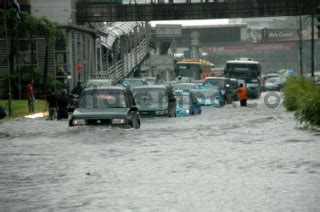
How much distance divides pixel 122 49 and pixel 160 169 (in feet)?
204

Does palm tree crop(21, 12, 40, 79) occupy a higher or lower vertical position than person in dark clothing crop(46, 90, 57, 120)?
higher

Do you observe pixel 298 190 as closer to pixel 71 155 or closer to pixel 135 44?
pixel 71 155

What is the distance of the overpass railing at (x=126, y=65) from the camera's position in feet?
262

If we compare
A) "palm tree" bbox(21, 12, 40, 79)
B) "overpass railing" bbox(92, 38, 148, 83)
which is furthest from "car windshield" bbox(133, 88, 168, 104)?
"overpass railing" bbox(92, 38, 148, 83)

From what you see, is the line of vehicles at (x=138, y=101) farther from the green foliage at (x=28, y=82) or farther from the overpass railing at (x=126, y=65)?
the overpass railing at (x=126, y=65)

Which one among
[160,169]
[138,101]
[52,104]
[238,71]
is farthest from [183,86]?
[160,169]

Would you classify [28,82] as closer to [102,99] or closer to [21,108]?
[21,108]

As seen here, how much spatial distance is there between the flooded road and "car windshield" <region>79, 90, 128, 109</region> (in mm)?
967

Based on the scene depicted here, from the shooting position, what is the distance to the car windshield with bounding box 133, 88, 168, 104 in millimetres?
39844

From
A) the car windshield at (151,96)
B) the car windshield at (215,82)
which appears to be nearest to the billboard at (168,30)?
the car windshield at (215,82)

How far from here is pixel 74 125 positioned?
2881 centimetres

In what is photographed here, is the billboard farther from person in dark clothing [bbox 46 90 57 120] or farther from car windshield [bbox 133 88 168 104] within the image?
car windshield [bbox 133 88 168 104]

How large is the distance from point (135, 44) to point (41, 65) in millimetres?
27259

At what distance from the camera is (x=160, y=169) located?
781 inches
